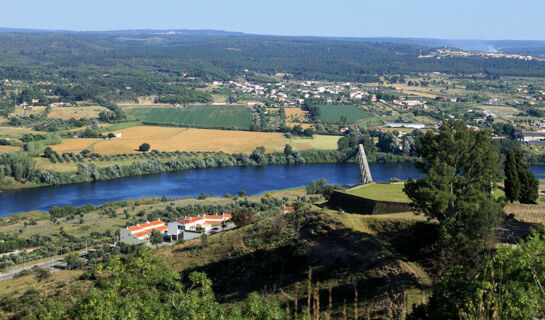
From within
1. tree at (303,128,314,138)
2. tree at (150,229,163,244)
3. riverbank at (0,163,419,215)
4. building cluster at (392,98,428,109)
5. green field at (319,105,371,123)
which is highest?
tree at (150,229,163,244)

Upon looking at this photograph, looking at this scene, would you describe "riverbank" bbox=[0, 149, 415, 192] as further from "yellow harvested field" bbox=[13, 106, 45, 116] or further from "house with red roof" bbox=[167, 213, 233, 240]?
"yellow harvested field" bbox=[13, 106, 45, 116]

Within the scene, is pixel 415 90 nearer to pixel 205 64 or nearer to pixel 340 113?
pixel 340 113

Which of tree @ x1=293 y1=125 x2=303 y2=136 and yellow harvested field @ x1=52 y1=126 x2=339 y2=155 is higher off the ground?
tree @ x1=293 y1=125 x2=303 y2=136

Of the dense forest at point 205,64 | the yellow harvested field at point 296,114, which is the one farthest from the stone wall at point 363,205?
the dense forest at point 205,64

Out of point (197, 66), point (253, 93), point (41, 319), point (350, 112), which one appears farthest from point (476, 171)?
point (197, 66)

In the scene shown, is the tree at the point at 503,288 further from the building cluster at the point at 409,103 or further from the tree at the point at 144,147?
the building cluster at the point at 409,103

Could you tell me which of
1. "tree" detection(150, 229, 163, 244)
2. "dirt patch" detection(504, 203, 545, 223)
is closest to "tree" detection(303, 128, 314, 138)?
"tree" detection(150, 229, 163, 244)

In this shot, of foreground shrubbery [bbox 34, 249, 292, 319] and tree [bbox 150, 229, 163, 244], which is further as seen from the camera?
tree [bbox 150, 229, 163, 244]
